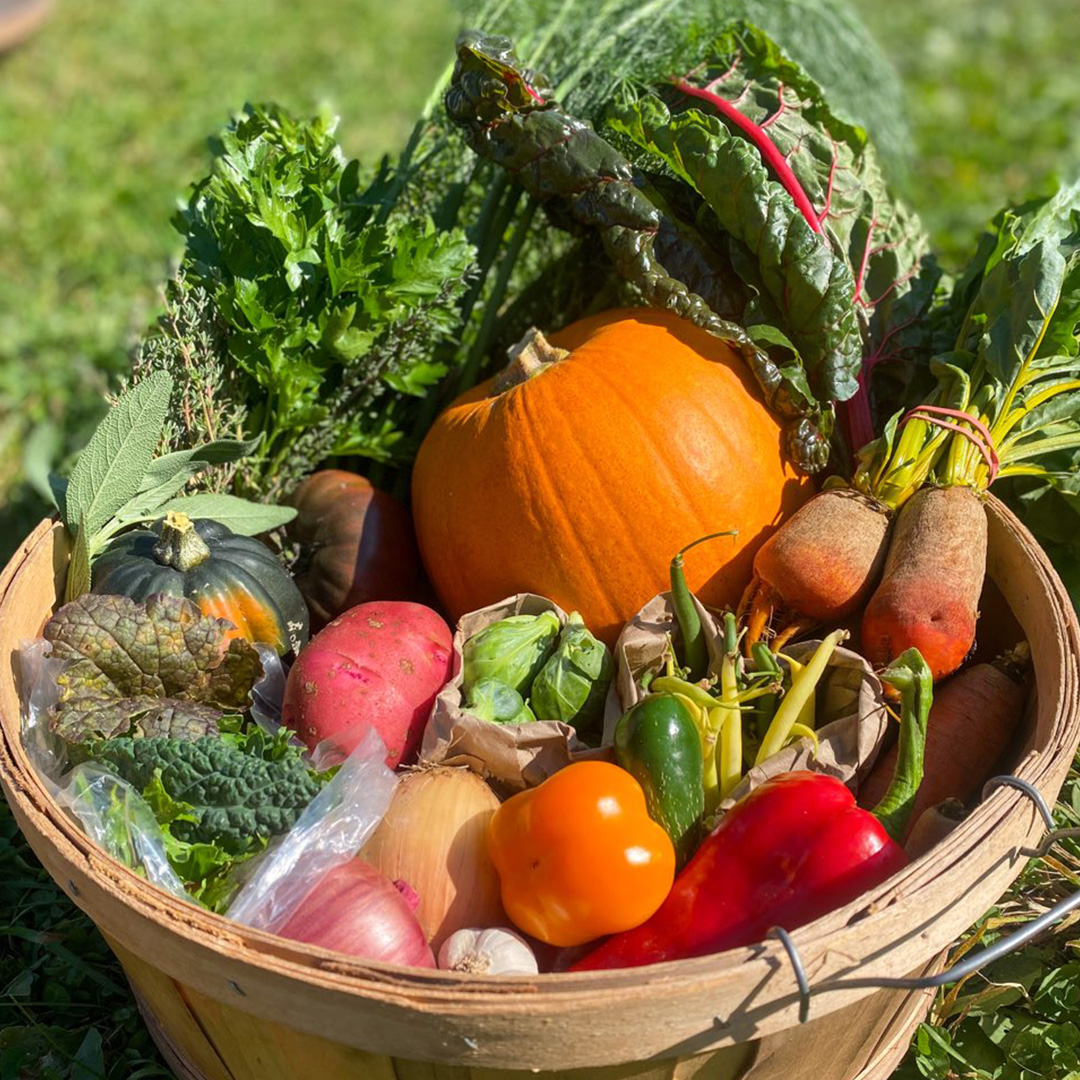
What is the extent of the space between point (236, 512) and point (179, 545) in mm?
253

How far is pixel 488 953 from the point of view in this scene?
1.90 metres

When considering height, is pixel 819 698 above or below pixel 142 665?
below

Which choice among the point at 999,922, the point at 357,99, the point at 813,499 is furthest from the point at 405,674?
the point at 357,99

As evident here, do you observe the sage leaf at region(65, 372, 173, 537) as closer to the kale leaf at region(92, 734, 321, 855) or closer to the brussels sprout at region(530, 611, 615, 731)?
the kale leaf at region(92, 734, 321, 855)

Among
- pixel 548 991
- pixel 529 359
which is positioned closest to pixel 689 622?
pixel 529 359

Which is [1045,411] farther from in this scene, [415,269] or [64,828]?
[64,828]

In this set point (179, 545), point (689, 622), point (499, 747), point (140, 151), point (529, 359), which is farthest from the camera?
point (140, 151)

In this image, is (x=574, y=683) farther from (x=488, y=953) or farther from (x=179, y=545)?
(x=179, y=545)

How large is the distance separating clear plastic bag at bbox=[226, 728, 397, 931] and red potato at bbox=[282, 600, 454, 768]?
20 centimetres

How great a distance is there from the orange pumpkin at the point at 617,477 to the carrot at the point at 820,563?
135 mm

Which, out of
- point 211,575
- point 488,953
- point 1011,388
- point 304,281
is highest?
point 304,281

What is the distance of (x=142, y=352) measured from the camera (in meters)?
2.76

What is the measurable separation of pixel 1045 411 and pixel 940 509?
1.58 feet

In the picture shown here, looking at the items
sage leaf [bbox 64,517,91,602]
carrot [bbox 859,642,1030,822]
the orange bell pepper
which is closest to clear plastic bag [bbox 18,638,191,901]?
sage leaf [bbox 64,517,91,602]
